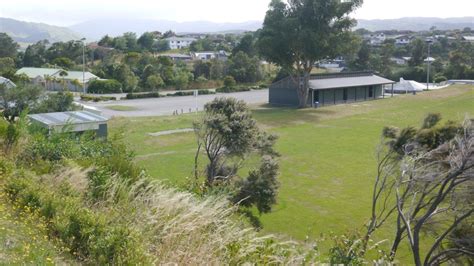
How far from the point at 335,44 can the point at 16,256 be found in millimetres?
36501

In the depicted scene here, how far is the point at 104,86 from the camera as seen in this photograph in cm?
4925

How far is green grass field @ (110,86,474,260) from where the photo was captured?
50.7 ft

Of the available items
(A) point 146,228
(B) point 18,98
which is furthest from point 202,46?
(A) point 146,228

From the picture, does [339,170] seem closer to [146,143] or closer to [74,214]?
[146,143]

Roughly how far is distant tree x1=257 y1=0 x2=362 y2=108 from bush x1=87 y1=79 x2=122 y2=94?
56.3 ft

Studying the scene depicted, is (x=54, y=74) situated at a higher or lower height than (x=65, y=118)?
higher

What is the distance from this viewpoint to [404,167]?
10.8m

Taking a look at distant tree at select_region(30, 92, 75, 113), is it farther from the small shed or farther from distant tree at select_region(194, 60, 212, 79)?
distant tree at select_region(194, 60, 212, 79)

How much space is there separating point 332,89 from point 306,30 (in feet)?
25.6

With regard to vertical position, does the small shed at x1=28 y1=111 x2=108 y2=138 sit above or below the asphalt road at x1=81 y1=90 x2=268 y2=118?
above

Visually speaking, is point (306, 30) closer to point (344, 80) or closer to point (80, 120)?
point (344, 80)

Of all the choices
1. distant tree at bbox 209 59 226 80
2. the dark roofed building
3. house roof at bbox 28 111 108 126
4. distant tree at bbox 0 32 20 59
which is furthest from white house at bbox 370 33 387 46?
house roof at bbox 28 111 108 126

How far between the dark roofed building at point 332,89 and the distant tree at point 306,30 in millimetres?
3415

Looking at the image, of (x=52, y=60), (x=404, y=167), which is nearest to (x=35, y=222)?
(x=404, y=167)
